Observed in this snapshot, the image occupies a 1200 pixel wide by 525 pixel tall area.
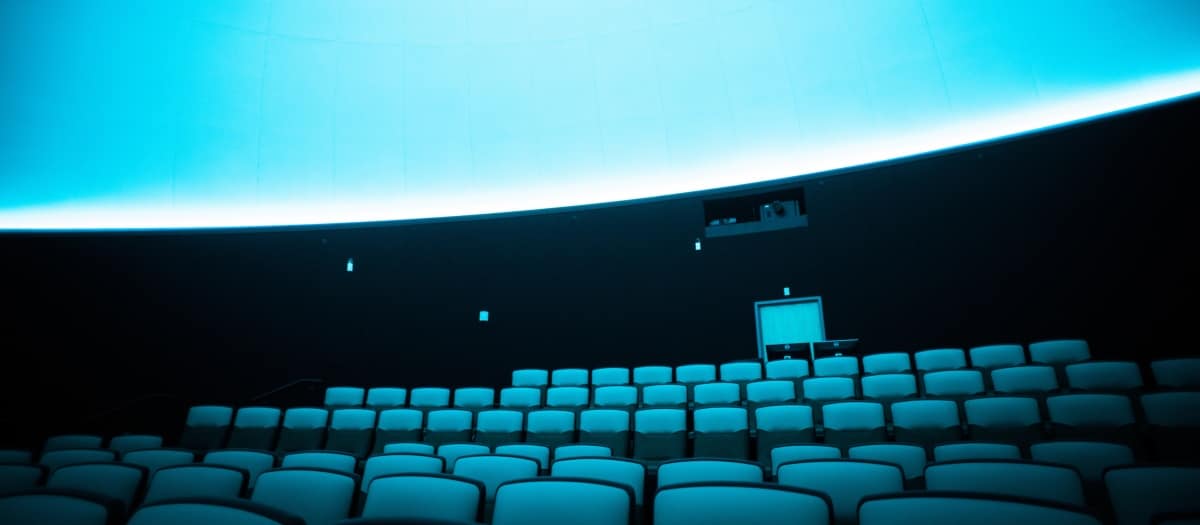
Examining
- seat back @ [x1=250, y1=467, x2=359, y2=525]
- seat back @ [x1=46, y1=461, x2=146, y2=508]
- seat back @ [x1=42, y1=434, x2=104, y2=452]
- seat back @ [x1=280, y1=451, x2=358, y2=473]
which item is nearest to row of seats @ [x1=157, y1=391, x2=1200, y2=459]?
seat back @ [x1=42, y1=434, x2=104, y2=452]

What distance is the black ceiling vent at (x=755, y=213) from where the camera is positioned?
8867 millimetres

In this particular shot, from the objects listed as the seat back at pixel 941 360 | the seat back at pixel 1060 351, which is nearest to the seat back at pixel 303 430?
the seat back at pixel 941 360

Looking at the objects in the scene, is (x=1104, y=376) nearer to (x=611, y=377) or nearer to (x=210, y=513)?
(x=611, y=377)

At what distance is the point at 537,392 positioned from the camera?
6.78 m

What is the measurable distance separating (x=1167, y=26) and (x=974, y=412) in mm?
6234

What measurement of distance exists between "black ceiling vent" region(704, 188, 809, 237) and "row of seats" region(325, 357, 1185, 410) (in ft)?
10.8

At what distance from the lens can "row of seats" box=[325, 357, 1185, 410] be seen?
5113mm

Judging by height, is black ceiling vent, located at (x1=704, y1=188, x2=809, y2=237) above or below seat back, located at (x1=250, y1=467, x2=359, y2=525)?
above

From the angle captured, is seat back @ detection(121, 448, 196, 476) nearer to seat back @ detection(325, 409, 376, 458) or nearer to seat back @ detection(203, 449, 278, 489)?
seat back @ detection(203, 449, 278, 489)

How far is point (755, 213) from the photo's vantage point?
9.12 metres

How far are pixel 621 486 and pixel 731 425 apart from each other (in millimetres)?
2952

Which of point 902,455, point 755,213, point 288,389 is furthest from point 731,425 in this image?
point 288,389

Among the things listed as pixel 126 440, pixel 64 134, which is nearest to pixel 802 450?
pixel 126 440

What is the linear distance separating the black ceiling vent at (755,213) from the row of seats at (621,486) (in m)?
6.09
